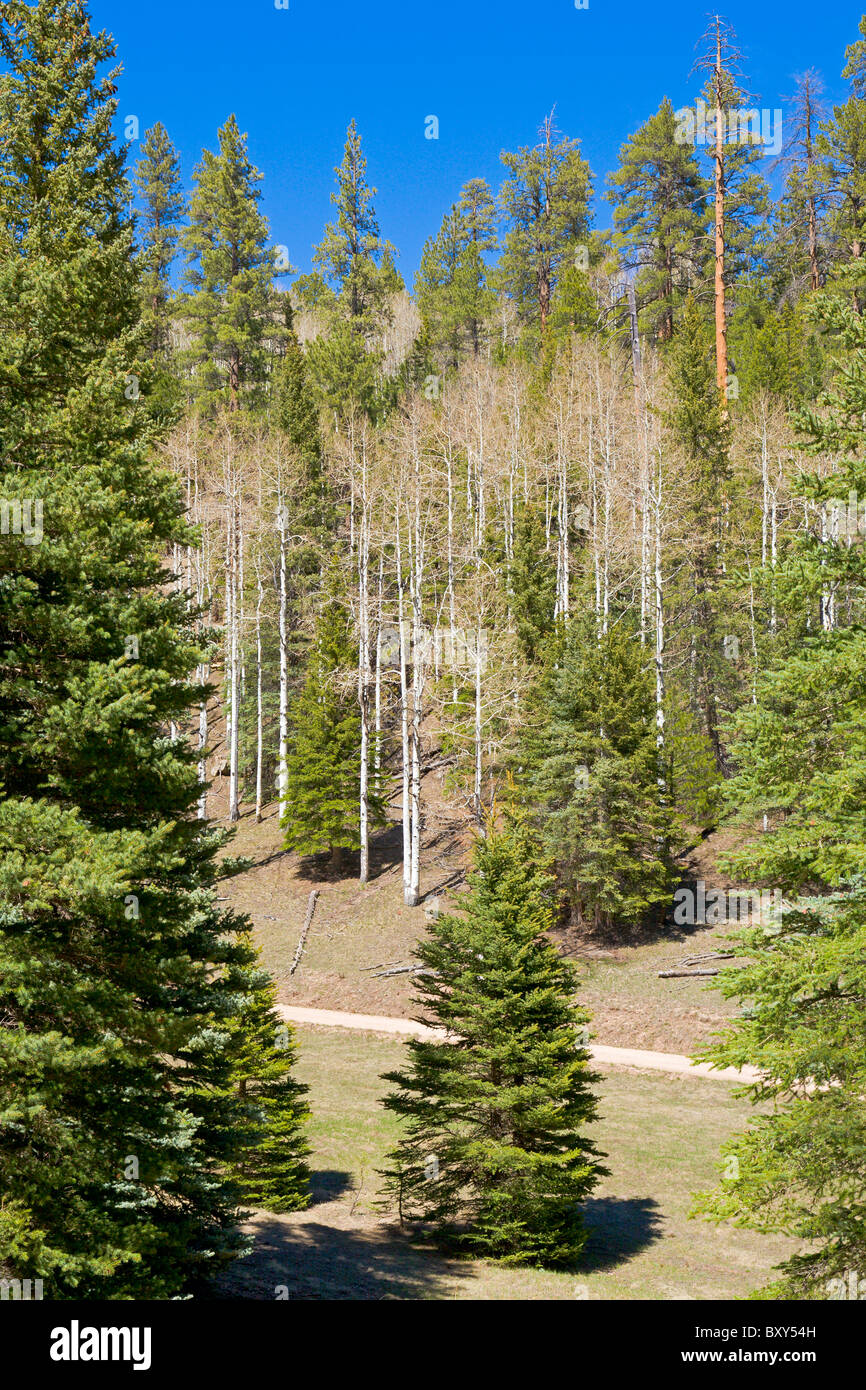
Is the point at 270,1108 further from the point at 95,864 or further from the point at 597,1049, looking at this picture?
the point at 597,1049

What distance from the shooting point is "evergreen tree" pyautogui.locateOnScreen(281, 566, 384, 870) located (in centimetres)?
3419

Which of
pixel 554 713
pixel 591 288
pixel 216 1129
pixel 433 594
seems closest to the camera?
pixel 216 1129

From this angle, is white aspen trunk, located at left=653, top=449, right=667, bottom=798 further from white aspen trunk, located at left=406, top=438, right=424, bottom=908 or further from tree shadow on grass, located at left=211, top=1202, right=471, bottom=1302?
tree shadow on grass, located at left=211, top=1202, right=471, bottom=1302

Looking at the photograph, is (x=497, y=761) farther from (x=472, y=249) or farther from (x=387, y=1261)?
(x=472, y=249)

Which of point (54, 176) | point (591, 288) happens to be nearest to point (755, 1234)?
point (54, 176)

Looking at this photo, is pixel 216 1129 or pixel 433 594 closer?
pixel 216 1129

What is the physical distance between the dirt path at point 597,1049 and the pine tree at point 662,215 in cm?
→ 3647

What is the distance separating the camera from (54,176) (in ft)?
46.9

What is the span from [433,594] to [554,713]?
1203cm

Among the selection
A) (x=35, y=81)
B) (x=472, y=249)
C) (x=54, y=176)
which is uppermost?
(x=472, y=249)

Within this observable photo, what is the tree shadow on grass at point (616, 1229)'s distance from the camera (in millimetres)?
14500

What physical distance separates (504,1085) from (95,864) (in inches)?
331

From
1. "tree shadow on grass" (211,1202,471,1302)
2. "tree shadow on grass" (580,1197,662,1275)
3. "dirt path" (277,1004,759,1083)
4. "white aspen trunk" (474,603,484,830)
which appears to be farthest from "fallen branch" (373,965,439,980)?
"tree shadow on grass" (211,1202,471,1302)

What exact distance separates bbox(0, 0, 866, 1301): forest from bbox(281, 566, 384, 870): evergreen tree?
0.60ft
